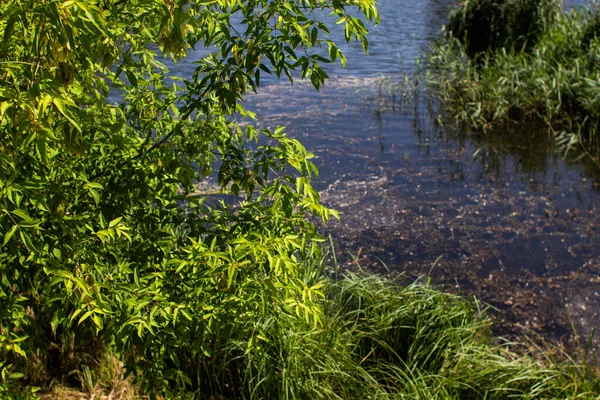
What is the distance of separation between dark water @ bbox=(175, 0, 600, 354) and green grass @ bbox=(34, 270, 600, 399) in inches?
37.9

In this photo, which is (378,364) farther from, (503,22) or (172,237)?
(503,22)

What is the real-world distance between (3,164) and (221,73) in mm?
973

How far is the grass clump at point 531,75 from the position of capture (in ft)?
29.7

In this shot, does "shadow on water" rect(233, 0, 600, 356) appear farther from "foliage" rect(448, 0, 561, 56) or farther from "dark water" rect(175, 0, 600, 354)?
"foliage" rect(448, 0, 561, 56)

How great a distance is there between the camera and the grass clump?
9.06 m

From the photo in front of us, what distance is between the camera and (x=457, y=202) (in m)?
7.68

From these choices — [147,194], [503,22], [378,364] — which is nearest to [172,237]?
[147,194]

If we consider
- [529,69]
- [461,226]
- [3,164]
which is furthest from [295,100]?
[3,164]

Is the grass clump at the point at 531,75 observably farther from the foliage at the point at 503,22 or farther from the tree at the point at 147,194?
the tree at the point at 147,194

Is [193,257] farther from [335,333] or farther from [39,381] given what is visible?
[39,381]

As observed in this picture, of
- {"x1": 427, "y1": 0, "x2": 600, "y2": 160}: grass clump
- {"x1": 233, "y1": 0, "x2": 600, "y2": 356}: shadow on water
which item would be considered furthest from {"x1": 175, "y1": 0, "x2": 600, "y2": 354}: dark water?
{"x1": 427, "y1": 0, "x2": 600, "y2": 160}: grass clump

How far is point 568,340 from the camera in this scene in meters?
5.28

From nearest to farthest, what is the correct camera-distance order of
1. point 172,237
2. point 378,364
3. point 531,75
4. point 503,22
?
point 172,237 < point 378,364 < point 531,75 < point 503,22

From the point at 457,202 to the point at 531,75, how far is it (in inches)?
121
